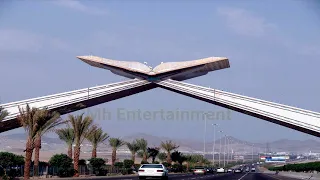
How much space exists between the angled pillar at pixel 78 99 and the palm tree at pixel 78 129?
7.56 meters

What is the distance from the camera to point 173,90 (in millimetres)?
67375

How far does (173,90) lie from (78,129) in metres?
16.7

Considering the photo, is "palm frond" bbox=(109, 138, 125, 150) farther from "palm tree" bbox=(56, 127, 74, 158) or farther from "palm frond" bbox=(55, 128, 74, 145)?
"palm frond" bbox=(55, 128, 74, 145)

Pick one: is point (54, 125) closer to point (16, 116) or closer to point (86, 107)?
point (16, 116)

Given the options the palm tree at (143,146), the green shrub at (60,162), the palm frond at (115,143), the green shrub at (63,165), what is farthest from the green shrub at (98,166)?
the palm tree at (143,146)

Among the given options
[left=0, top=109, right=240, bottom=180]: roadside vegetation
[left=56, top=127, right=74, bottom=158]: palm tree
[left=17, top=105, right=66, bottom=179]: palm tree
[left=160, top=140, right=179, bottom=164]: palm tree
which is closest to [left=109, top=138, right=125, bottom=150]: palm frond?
[left=0, top=109, right=240, bottom=180]: roadside vegetation

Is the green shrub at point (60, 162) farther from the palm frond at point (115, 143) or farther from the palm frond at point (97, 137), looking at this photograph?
the palm frond at point (115, 143)

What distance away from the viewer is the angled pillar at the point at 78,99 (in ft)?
195

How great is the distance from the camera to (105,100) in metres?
68.3

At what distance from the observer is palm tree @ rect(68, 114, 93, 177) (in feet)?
173

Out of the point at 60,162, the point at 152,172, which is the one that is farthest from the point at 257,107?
the point at 152,172

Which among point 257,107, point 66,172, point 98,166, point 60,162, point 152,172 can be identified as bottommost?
point 66,172

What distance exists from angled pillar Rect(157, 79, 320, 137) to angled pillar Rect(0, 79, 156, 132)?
3432mm

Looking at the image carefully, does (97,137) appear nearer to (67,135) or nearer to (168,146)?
(67,135)
